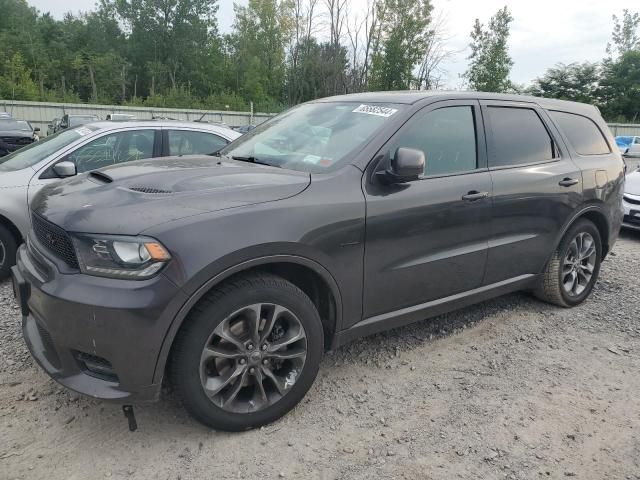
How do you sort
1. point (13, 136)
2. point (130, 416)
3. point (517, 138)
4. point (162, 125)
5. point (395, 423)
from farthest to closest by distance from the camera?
point (13, 136), point (162, 125), point (517, 138), point (395, 423), point (130, 416)

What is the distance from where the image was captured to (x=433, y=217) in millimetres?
3086

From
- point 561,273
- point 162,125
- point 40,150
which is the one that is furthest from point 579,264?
point 40,150

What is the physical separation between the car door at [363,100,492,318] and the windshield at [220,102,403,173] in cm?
20

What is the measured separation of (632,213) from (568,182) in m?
4.67

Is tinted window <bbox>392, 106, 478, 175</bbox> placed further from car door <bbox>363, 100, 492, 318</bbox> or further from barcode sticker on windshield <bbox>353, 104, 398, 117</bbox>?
barcode sticker on windshield <bbox>353, 104, 398, 117</bbox>

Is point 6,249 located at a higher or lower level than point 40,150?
lower

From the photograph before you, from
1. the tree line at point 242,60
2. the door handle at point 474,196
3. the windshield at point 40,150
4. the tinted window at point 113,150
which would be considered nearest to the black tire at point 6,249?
the windshield at point 40,150

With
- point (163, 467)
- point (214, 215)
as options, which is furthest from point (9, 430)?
point (214, 215)

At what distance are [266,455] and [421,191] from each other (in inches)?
68.2

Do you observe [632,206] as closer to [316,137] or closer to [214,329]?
[316,137]

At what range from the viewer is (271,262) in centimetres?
246

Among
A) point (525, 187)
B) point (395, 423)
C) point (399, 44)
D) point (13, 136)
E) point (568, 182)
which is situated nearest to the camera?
point (395, 423)

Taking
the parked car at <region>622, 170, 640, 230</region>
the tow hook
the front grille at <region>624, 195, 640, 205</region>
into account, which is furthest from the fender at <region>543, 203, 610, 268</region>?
the front grille at <region>624, 195, 640, 205</region>

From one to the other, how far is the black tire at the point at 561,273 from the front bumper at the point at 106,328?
126 inches
